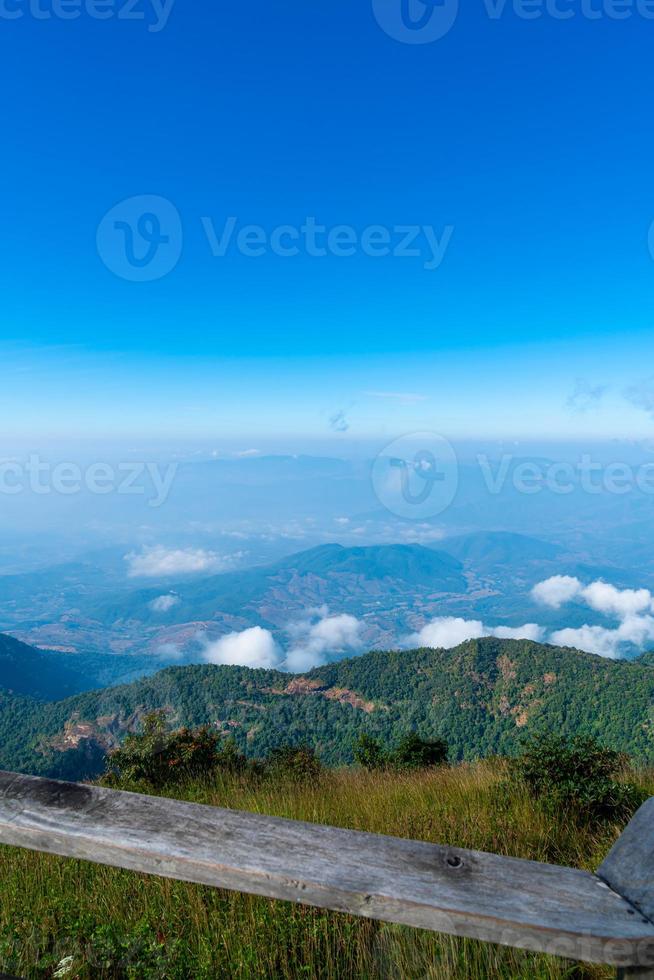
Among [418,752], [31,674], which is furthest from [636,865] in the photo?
[31,674]

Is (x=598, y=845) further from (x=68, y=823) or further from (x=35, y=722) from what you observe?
(x=35, y=722)

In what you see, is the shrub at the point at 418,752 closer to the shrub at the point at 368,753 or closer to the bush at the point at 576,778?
the shrub at the point at 368,753

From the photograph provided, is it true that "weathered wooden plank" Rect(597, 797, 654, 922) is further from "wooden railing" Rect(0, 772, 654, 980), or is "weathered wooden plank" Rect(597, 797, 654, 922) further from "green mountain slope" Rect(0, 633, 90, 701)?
"green mountain slope" Rect(0, 633, 90, 701)

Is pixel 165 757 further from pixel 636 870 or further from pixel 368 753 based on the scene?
pixel 636 870

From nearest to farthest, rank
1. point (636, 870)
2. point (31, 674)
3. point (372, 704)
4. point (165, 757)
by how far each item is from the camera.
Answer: point (636, 870) < point (165, 757) < point (372, 704) < point (31, 674)

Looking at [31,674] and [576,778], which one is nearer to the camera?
[576,778]

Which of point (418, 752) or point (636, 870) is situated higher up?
point (636, 870)

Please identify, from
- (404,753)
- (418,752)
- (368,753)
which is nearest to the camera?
(418,752)
